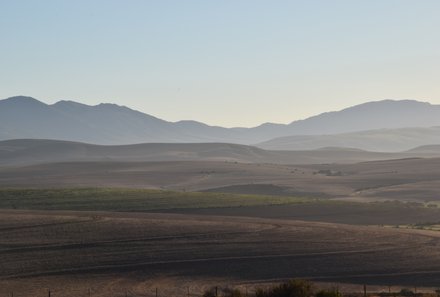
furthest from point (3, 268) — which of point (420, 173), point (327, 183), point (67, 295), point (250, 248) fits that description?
point (420, 173)

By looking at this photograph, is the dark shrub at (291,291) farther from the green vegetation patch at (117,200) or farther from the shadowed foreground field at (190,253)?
the green vegetation patch at (117,200)

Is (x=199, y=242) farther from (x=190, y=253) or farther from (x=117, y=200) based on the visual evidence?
(x=117, y=200)

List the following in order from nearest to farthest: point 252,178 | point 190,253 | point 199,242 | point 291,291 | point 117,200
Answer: point 291,291
point 190,253
point 199,242
point 117,200
point 252,178

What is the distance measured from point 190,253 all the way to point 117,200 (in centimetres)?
3111

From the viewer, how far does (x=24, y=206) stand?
2724 inches

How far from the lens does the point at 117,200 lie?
7462 centimetres

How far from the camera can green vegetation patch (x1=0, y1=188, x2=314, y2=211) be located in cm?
6975

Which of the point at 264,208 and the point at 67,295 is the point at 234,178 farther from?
the point at 67,295

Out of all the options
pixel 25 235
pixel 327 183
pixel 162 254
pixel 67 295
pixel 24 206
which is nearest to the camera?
pixel 67 295

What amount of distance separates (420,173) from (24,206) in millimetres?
62861

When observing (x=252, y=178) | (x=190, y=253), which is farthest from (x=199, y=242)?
(x=252, y=178)

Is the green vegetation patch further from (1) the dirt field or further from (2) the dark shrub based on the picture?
(2) the dark shrub

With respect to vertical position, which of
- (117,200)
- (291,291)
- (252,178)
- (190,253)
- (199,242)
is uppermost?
(252,178)

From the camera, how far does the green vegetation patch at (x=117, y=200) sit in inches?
2746
